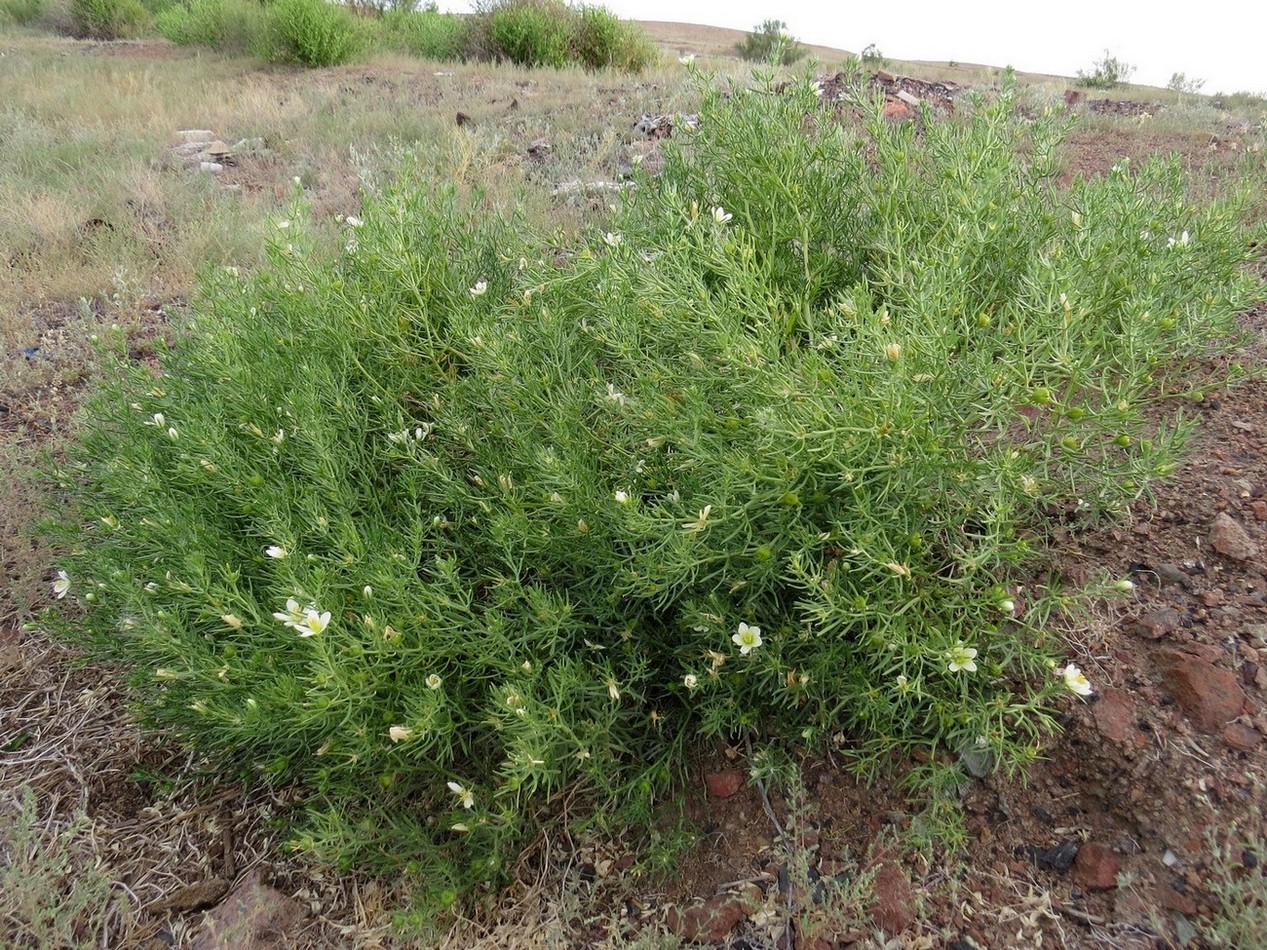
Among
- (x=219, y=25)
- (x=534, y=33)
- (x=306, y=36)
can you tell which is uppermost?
(x=534, y=33)

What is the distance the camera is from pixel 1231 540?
2303 millimetres

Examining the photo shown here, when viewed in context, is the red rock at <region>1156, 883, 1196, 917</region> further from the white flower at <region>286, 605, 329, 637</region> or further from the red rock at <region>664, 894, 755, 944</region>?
the white flower at <region>286, 605, 329, 637</region>

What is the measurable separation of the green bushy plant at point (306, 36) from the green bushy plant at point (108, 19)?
11.4 meters

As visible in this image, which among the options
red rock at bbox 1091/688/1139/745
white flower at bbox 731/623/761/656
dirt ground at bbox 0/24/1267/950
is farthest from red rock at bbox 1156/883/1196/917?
white flower at bbox 731/623/761/656

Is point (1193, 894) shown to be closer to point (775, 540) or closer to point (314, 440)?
point (775, 540)

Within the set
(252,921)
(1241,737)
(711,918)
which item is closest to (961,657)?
(1241,737)

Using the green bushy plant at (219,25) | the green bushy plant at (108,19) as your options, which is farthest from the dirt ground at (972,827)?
the green bushy plant at (108,19)

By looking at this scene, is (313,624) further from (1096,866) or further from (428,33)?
(428,33)

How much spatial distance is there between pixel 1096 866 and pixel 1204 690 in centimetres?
54

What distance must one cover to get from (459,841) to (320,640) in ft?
2.35

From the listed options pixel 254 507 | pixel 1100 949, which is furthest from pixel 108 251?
pixel 1100 949

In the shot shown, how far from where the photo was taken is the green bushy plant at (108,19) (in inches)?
840

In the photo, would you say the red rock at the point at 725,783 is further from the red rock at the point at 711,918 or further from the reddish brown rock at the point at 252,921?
the reddish brown rock at the point at 252,921

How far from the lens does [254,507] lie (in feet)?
7.88
